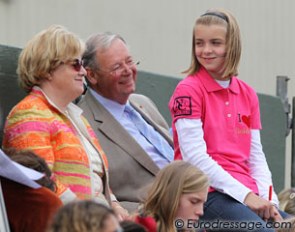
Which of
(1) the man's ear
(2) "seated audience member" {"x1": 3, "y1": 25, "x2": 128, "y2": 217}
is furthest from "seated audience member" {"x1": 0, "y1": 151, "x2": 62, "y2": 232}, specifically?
(1) the man's ear

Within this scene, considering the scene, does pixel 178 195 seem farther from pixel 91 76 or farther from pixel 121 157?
pixel 91 76

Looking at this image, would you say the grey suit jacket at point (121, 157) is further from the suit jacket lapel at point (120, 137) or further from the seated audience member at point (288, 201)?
the seated audience member at point (288, 201)

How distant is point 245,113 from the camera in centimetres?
561

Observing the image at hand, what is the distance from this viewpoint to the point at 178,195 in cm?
484

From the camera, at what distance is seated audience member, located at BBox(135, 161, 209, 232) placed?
15.7 feet

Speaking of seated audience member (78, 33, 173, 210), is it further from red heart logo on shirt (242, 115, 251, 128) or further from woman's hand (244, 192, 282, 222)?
woman's hand (244, 192, 282, 222)

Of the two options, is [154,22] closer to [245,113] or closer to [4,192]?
[245,113]

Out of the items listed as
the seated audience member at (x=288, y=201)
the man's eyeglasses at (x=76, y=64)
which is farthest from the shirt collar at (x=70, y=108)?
the seated audience member at (x=288, y=201)

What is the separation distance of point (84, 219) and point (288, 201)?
3147 millimetres

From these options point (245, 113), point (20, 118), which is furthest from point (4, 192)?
point (245, 113)

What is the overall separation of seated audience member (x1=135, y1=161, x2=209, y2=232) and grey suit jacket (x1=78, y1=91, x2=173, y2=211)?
665 millimetres

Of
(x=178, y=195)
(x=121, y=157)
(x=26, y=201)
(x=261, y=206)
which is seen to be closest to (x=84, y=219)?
Result: (x=26, y=201)

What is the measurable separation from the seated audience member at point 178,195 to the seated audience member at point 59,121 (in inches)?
14.8

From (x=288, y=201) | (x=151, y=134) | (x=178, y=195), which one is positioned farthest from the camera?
(x=288, y=201)
